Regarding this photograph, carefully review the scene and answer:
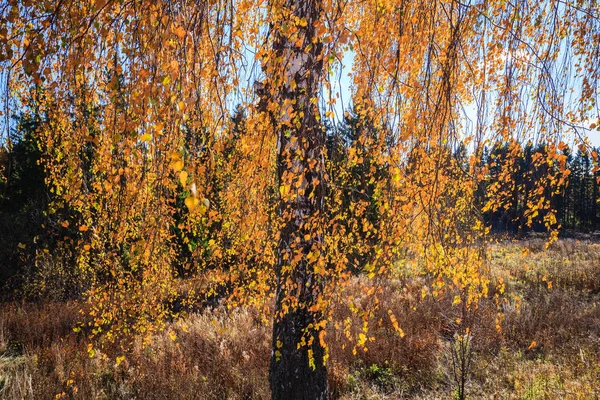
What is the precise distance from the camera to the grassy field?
4957mm

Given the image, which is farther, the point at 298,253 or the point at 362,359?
the point at 362,359

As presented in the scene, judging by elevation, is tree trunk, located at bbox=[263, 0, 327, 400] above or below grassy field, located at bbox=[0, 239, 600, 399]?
above

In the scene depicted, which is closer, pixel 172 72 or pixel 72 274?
pixel 172 72

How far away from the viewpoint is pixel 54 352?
632 cm

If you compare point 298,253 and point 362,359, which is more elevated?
point 298,253

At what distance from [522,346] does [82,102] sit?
7.17 metres

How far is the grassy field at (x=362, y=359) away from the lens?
4.96m

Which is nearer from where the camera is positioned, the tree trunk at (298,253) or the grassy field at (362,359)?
the tree trunk at (298,253)

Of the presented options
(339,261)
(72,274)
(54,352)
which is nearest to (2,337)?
(54,352)

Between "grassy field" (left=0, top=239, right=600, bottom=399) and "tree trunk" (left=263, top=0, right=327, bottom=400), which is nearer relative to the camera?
"tree trunk" (left=263, top=0, right=327, bottom=400)

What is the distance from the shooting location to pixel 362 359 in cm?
582

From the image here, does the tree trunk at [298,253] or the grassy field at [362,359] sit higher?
the tree trunk at [298,253]

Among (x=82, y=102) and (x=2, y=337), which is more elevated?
(x=82, y=102)

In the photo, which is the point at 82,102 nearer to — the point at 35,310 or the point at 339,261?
the point at 339,261
